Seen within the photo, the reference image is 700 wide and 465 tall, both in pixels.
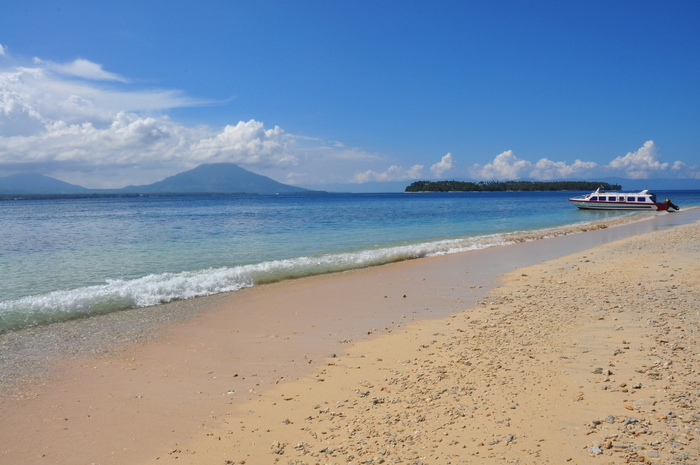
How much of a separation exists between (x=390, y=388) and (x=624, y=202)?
6230 cm

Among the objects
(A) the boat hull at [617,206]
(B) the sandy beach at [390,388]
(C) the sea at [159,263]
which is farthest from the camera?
(A) the boat hull at [617,206]

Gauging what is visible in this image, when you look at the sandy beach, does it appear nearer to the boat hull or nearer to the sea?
the sea

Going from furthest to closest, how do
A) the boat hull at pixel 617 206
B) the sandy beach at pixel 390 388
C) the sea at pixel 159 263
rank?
the boat hull at pixel 617 206
the sea at pixel 159 263
the sandy beach at pixel 390 388

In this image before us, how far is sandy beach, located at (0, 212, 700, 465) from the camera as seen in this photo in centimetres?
439

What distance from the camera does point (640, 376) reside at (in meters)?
5.54

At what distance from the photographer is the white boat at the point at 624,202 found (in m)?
55.2

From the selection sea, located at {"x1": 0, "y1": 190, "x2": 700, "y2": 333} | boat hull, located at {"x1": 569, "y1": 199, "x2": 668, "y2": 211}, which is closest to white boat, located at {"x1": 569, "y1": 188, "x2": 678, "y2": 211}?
boat hull, located at {"x1": 569, "y1": 199, "x2": 668, "y2": 211}

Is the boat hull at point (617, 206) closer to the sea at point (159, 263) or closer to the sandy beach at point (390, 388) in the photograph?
the sea at point (159, 263)

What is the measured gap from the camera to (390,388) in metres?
5.79

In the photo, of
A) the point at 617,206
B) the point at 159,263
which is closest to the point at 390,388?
the point at 159,263

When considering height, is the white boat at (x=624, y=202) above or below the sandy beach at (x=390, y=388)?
above

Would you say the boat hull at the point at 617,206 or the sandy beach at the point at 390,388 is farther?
the boat hull at the point at 617,206

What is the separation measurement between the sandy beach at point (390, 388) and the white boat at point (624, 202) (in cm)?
5362

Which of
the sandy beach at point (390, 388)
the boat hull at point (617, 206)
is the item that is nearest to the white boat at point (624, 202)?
the boat hull at point (617, 206)
